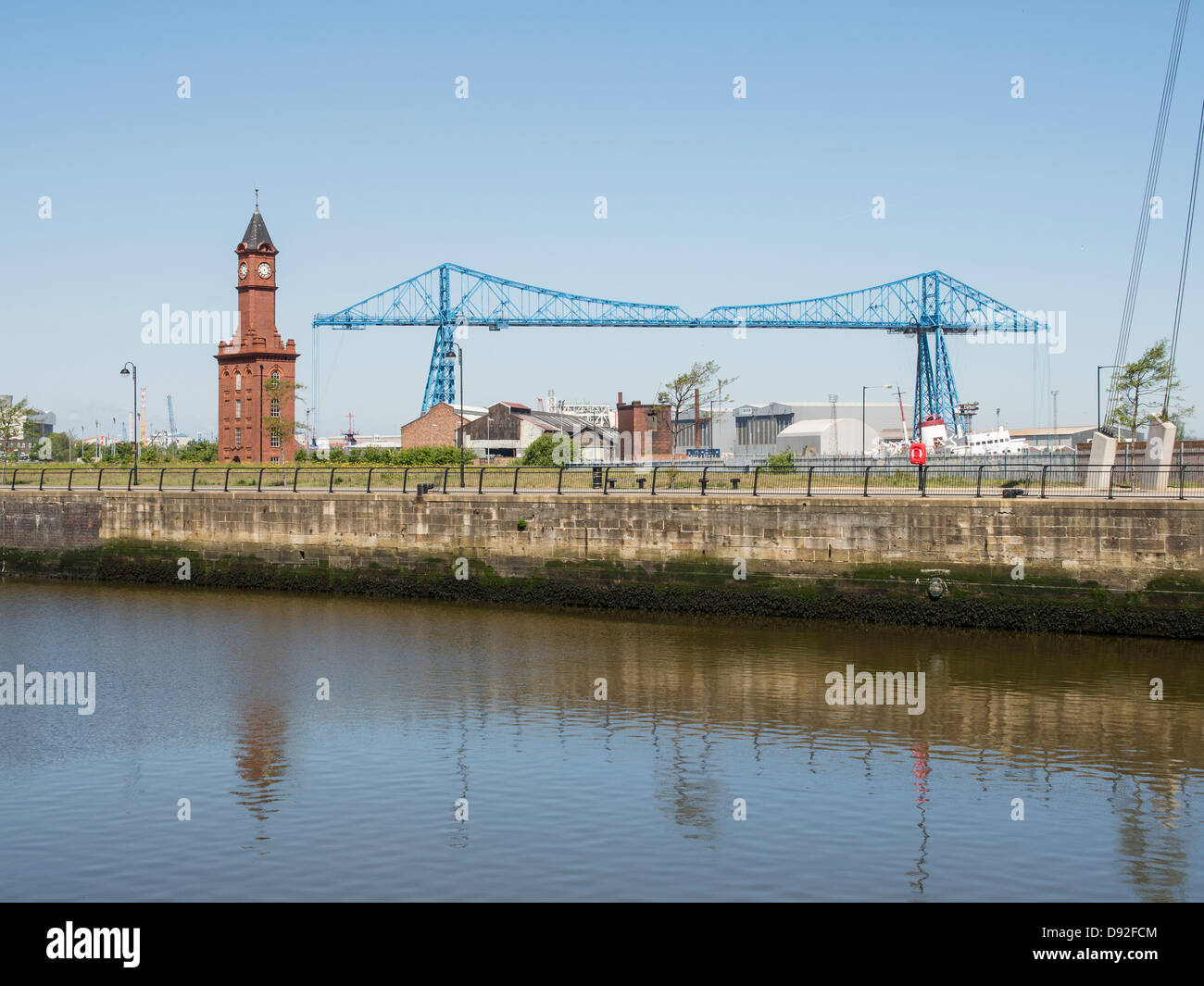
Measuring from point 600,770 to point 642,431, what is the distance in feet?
372

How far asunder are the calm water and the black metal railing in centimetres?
517

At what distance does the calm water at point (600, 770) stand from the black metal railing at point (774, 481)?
517cm

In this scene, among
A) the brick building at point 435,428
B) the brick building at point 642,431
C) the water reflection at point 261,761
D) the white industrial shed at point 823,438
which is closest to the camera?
the water reflection at point 261,761

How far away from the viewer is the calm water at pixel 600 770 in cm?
1211

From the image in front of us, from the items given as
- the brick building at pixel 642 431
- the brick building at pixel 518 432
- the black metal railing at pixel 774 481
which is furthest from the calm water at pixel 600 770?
the brick building at pixel 642 431

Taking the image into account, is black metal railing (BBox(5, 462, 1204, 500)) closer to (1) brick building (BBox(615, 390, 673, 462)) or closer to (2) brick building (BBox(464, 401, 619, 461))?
(2) brick building (BBox(464, 401, 619, 461))

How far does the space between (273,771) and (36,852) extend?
3672mm

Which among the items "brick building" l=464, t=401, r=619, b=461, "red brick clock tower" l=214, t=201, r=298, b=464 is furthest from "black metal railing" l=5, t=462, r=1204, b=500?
"brick building" l=464, t=401, r=619, b=461

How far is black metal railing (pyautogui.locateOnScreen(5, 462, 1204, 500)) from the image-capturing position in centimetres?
2939

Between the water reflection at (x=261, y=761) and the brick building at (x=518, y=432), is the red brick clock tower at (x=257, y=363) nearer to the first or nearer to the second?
the brick building at (x=518, y=432)

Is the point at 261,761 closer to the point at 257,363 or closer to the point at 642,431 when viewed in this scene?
the point at 257,363

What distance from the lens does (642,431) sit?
129 metres
